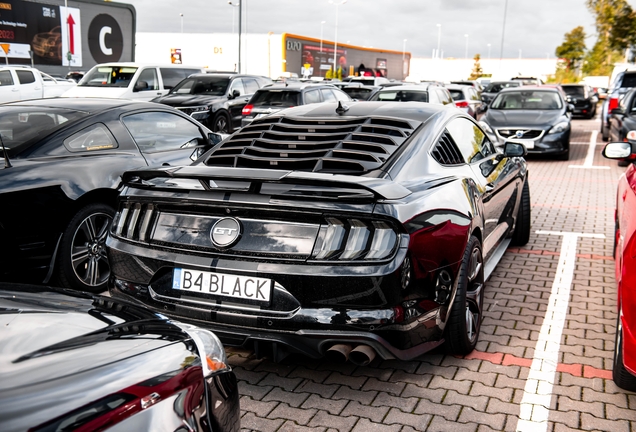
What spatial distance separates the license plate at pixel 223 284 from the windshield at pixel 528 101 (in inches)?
547

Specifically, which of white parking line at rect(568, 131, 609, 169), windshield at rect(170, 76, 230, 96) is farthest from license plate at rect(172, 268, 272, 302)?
windshield at rect(170, 76, 230, 96)

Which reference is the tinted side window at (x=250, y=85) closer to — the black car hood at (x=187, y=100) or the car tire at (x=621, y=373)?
the black car hood at (x=187, y=100)

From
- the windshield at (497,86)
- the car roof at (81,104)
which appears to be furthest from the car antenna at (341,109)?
the windshield at (497,86)

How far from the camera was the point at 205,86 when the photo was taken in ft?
58.4

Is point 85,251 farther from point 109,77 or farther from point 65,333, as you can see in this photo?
point 109,77

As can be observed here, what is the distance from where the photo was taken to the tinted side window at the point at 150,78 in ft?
63.1

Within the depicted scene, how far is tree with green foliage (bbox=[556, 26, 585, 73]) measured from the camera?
63.0m

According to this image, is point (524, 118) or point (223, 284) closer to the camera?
point (223, 284)

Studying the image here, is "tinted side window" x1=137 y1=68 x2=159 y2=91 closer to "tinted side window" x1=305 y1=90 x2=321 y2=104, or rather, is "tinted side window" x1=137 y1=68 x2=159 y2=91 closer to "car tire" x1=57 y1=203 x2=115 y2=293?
"tinted side window" x1=305 y1=90 x2=321 y2=104

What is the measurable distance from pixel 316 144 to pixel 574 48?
66379 mm

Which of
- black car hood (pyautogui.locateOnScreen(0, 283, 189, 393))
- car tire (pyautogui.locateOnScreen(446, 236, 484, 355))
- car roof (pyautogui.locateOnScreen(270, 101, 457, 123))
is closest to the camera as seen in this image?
black car hood (pyautogui.locateOnScreen(0, 283, 189, 393))

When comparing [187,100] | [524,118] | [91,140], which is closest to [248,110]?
[187,100]

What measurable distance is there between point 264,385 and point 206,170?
4.16ft

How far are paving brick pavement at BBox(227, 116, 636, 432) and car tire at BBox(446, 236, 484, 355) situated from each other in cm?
14
